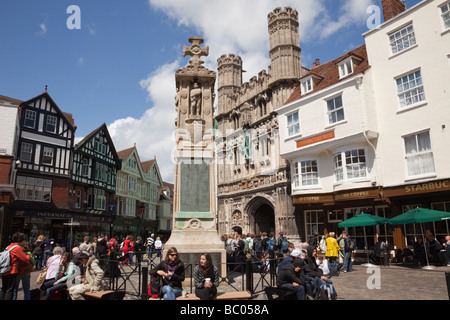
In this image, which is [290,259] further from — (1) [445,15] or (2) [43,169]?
(2) [43,169]

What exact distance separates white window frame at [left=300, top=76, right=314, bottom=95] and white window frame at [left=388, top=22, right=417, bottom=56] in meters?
5.70

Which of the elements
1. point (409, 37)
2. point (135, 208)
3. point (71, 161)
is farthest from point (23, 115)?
point (409, 37)

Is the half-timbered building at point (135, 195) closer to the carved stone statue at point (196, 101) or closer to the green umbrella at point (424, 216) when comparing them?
the carved stone statue at point (196, 101)

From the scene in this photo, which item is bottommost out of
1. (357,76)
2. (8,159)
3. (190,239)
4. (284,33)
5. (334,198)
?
(190,239)

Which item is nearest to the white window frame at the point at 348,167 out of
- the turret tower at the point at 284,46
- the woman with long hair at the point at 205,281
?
the turret tower at the point at 284,46

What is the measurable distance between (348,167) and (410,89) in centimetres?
505

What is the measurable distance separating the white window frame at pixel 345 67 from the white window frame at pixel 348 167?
17.1ft

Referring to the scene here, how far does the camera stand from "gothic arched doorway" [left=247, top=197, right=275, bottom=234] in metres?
27.4

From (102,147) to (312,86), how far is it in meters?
23.5

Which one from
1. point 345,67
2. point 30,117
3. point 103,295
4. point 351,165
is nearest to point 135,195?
point 30,117

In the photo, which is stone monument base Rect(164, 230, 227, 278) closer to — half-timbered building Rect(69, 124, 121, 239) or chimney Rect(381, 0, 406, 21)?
chimney Rect(381, 0, 406, 21)

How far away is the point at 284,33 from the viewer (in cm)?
2680

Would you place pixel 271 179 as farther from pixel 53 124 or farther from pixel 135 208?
pixel 135 208

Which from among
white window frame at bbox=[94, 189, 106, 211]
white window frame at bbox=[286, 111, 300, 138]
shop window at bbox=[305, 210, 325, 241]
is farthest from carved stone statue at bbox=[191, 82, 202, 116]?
white window frame at bbox=[94, 189, 106, 211]
